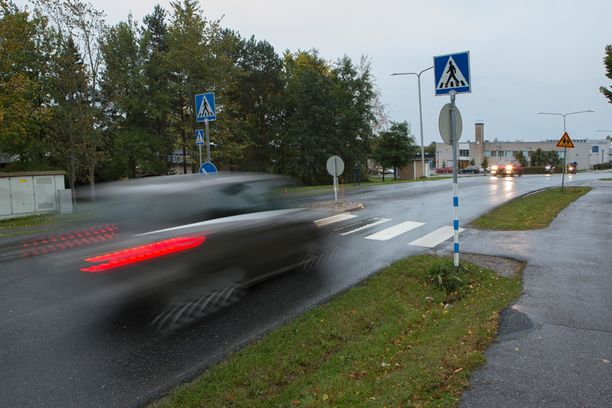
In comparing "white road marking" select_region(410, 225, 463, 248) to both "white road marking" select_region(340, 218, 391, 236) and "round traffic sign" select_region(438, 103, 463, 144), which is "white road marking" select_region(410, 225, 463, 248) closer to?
"white road marking" select_region(340, 218, 391, 236)

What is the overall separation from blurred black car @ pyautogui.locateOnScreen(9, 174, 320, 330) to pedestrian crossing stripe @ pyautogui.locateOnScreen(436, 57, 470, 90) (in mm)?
3372

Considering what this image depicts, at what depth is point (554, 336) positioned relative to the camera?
452 centimetres

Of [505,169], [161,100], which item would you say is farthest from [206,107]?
[505,169]

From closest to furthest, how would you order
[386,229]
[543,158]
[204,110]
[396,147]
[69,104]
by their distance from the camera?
[386,229]
[204,110]
[69,104]
[396,147]
[543,158]

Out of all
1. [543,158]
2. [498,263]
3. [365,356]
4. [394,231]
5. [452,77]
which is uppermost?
[543,158]

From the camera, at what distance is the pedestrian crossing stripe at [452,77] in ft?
23.2

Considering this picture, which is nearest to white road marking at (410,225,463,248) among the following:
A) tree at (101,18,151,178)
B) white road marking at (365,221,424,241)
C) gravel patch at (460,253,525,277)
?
white road marking at (365,221,424,241)

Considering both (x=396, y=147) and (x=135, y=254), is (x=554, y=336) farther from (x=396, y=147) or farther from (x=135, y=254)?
(x=396, y=147)

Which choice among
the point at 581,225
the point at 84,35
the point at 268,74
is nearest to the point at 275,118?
the point at 268,74

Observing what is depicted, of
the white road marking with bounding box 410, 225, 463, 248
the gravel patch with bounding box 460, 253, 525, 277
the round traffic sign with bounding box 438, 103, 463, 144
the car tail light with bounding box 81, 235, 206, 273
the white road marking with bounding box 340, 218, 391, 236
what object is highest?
the round traffic sign with bounding box 438, 103, 463, 144

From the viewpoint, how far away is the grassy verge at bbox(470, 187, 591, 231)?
1176 centimetres

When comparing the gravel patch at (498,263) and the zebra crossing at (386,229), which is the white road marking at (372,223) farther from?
the gravel patch at (498,263)

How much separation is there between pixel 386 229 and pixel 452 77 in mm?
5554

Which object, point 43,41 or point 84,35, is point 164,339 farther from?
point 43,41
